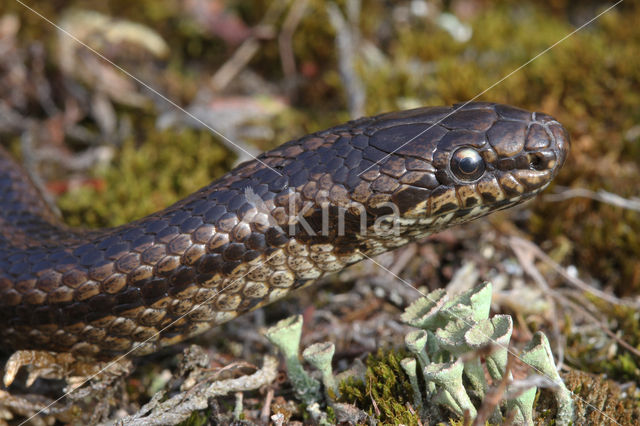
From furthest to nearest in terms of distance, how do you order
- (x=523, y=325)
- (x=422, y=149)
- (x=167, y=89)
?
(x=167, y=89), (x=523, y=325), (x=422, y=149)

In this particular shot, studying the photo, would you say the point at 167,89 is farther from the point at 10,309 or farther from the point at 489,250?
the point at 489,250

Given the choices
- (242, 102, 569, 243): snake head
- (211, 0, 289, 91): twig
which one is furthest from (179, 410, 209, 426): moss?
(211, 0, 289, 91): twig

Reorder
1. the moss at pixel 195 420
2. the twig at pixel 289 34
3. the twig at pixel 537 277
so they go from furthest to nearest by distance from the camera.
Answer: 1. the twig at pixel 289 34
2. the twig at pixel 537 277
3. the moss at pixel 195 420

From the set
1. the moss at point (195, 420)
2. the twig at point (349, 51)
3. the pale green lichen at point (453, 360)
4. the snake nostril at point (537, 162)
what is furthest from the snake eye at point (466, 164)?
the twig at point (349, 51)

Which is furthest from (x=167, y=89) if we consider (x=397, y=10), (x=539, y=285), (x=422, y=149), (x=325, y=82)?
(x=539, y=285)

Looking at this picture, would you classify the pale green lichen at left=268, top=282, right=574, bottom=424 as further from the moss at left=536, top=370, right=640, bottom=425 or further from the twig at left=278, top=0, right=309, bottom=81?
the twig at left=278, top=0, right=309, bottom=81

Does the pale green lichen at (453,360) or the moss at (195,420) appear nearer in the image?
the pale green lichen at (453,360)

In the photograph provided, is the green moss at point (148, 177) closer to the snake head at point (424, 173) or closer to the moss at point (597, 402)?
the snake head at point (424, 173)
